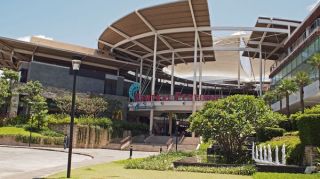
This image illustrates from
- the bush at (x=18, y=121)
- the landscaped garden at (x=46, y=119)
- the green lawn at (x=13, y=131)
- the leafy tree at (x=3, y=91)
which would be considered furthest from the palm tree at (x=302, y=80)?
the leafy tree at (x=3, y=91)

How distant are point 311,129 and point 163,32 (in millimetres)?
37706

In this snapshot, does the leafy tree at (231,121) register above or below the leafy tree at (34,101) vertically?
below

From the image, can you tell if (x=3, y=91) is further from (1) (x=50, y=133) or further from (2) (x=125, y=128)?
(2) (x=125, y=128)

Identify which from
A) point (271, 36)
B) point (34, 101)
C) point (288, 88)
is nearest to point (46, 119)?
point (34, 101)

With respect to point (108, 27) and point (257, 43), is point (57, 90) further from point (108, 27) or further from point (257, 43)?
point (257, 43)

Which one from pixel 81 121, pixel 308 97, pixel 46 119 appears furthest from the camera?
pixel 81 121

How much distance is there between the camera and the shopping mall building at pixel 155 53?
4488 centimetres

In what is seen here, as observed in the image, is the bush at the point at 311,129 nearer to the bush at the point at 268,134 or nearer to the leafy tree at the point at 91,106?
the bush at the point at 268,134

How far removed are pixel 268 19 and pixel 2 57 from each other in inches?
1672

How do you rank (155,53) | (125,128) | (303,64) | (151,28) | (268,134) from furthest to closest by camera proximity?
(155,53)
(125,128)
(151,28)
(303,64)
(268,134)

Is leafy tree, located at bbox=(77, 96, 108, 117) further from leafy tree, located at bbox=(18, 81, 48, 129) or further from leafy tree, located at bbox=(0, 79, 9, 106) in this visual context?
leafy tree, located at bbox=(0, 79, 9, 106)

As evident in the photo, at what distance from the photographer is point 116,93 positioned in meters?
62.9

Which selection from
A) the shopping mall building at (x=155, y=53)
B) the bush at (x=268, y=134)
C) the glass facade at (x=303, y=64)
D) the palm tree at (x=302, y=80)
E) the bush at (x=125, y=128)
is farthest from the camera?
the bush at (x=125, y=128)

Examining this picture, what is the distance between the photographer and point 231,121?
21172mm
